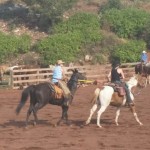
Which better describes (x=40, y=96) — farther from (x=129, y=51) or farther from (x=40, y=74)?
(x=129, y=51)

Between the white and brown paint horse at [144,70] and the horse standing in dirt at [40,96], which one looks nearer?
the horse standing in dirt at [40,96]

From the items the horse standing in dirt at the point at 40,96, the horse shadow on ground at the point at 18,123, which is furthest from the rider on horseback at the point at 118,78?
the horse shadow on ground at the point at 18,123

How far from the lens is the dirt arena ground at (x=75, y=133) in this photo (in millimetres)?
12477

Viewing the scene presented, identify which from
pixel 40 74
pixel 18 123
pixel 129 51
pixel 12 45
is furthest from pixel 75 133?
pixel 12 45

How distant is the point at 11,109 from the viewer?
2005cm

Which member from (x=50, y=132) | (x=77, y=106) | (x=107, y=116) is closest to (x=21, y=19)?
(x=77, y=106)

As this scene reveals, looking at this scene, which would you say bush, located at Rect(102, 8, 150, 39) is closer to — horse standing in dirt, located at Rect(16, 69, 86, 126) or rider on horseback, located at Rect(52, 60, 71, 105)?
rider on horseback, located at Rect(52, 60, 71, 105)

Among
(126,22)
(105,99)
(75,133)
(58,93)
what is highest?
(126,22)

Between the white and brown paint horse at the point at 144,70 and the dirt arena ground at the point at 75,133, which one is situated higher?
the white and brown paint horse at the point at 144,70

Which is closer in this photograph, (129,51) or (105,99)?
(105,99)

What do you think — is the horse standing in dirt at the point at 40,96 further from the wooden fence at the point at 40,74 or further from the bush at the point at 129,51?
the bush at the point at 129,51

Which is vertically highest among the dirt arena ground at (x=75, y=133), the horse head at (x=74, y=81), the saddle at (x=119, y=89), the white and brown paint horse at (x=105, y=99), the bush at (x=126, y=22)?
the bush at (x=126, y=22)

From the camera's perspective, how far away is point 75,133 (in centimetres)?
1420

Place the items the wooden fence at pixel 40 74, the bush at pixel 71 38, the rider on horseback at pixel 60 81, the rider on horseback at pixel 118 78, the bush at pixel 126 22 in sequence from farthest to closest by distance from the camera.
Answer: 1. the bush at pixel 126 22
2. the bush at pixel 71 38
3. the wooden fence at pixel 40 74
4. the rider on horseback at pixel 60 81
5. the rider on horseback at pixel 118 78
